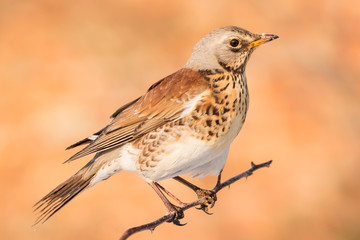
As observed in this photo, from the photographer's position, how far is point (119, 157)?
4.67 meters

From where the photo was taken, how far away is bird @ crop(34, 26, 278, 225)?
426cm

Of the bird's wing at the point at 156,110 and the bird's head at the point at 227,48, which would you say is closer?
the bird's head at the point at 227,48

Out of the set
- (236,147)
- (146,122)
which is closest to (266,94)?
(236,147)

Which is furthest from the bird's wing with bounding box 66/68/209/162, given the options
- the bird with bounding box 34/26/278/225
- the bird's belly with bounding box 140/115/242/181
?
the bird's belly with bounding box 140/115/242/181

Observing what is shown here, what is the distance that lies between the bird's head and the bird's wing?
0.12m

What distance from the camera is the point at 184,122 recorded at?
4.34 meters

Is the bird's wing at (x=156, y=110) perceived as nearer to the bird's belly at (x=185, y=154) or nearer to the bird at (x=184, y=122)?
the bird at (x=184, y=122)

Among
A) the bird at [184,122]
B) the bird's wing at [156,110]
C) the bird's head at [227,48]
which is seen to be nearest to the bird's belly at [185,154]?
the bird at [184,122]

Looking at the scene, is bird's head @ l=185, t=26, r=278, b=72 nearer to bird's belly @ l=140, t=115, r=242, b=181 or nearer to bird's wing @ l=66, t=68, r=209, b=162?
bird's wing @ l=66, t=68, r=209, b=162

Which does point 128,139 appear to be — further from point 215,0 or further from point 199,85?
point 215,0

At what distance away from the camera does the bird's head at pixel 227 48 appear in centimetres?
419

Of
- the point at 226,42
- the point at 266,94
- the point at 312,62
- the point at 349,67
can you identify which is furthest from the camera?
the point at 349,67

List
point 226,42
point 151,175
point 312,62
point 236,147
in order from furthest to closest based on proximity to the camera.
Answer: point 312,62
point 236,147
point 151,175
point 226,42

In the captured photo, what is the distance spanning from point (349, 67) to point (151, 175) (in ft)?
41.6
